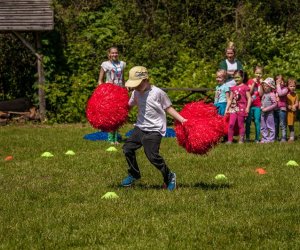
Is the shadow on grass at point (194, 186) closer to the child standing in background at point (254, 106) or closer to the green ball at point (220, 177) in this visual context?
the green ball at point (220, 177)

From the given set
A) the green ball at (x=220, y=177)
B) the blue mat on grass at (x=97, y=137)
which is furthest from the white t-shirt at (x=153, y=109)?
the blue mat on grass at (x=97, y=137)

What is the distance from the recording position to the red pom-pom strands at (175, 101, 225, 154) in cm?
967

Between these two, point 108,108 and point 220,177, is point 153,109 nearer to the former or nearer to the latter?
point 108,108

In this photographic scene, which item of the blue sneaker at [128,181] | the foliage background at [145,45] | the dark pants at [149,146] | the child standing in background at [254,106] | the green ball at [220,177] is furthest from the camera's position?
the foliage background at [145,45]

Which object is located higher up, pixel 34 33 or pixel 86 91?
pixel 34 33

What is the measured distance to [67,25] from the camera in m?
22.6

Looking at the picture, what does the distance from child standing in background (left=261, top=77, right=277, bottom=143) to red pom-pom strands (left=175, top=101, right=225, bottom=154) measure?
6410 mm

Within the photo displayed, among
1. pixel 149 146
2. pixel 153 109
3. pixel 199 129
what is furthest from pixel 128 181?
pixel 199 129

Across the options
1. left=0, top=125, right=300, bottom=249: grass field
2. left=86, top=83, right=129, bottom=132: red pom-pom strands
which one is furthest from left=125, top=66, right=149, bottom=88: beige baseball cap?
left=0, top=125, right=300, bottom=249: grass field

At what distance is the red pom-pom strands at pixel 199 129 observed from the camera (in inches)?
381

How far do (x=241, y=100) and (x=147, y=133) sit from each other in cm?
630

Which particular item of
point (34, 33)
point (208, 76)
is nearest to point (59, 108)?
point (34, 33)

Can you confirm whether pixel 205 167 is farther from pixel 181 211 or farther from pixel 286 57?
pixel 286 57

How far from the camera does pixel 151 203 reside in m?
9.05
